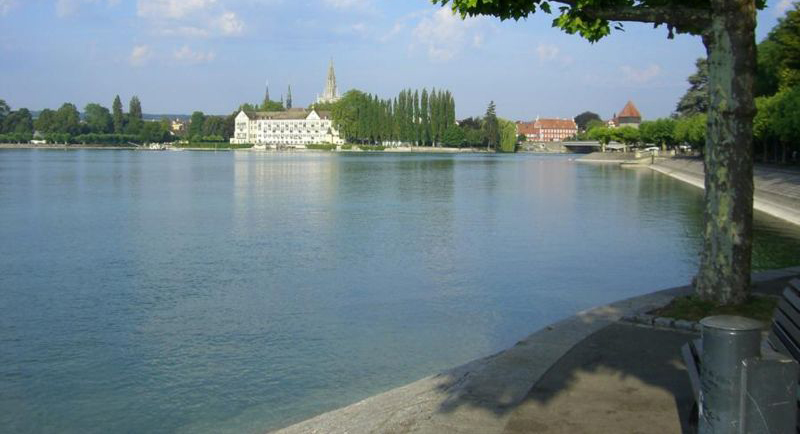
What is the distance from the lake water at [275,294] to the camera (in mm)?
10422

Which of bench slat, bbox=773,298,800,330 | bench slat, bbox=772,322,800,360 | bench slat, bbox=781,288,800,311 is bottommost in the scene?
bench slat, bbox=772,322,800,360

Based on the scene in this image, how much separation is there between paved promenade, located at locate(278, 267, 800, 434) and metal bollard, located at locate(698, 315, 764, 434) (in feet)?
6.58

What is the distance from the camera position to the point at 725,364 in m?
4.00

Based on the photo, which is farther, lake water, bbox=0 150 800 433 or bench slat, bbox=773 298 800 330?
lake water, bbox=0 150 800 433

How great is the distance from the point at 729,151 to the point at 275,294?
9.48 m

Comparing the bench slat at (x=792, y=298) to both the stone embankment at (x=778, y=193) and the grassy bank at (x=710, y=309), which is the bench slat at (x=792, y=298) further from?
the stone embankment at (x=778, y=193)

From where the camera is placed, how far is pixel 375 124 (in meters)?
166

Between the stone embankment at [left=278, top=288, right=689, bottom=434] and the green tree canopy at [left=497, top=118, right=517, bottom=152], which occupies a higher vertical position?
the green tree canopy at [left=497, top=118, right=517, bottom=152]

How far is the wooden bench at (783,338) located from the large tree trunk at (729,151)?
481 cm

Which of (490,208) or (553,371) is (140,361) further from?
(490,208)

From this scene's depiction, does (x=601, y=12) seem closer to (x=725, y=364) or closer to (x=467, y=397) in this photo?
(x=467, y=397)

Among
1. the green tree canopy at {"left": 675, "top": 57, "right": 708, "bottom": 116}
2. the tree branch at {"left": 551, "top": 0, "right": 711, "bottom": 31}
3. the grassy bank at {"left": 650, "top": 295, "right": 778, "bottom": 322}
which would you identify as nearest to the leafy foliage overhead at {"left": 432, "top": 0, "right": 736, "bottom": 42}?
the tree branch at {"left": 551, "top": 0, "right": 711, "bottom": 31}

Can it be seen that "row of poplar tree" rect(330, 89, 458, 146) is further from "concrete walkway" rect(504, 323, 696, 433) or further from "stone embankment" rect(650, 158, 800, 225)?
"concrete walkway" rect(504, 323, 696, 433)

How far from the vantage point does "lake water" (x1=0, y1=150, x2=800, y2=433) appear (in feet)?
34.2
